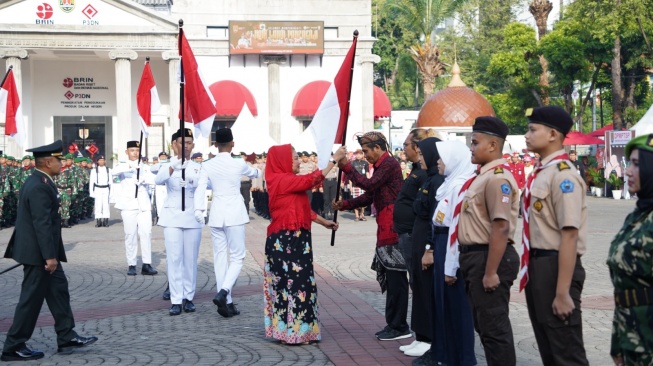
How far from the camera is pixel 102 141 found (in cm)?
4803

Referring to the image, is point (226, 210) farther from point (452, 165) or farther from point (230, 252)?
point (452, 165)

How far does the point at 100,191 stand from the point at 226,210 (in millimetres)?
15630

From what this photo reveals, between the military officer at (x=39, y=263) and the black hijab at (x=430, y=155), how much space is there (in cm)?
319

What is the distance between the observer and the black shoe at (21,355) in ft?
26.6

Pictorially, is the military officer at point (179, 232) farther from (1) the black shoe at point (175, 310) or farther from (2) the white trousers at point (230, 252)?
(2) the white trousers at point (230, 252)

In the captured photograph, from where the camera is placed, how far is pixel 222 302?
9.98 m

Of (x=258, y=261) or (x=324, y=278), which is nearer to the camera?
(x=324, y=278)

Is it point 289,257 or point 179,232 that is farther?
point 179,232

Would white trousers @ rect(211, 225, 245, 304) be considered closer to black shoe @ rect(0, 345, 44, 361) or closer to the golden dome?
black shoe @ rect(0, 345, 44, 361)

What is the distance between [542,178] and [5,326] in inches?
250

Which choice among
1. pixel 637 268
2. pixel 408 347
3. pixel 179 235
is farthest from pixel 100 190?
pixel 637 268

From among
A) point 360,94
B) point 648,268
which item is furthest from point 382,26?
point 648,268

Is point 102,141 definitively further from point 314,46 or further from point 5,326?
point 5,326

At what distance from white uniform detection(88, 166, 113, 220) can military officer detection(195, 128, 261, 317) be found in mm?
15272
